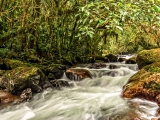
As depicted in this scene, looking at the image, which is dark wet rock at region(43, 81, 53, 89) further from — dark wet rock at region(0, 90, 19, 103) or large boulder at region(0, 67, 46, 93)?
dark wet rock at region(0, 90, 19, 103)

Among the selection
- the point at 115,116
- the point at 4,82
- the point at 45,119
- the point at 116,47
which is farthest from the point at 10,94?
the point at 116,47

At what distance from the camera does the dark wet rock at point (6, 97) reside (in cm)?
510

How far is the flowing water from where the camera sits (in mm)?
4047

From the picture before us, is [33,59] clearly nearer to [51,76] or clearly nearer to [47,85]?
[51,76]

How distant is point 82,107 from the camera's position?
4.93 meters

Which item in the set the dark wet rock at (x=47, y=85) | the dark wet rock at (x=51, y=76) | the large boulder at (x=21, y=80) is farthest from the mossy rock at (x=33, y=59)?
the large boulder at (x=21, y=80)

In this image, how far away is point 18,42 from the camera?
7836 millimetres

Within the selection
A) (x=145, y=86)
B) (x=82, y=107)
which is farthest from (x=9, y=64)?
(x=145, y=86)

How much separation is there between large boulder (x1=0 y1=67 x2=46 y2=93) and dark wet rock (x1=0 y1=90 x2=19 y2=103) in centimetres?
23

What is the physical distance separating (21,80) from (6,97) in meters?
0.64

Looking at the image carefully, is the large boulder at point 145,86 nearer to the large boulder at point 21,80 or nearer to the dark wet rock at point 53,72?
the large boulder at point 21,80

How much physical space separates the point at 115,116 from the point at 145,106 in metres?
0.72

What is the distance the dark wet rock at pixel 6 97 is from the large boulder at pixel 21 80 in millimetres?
231

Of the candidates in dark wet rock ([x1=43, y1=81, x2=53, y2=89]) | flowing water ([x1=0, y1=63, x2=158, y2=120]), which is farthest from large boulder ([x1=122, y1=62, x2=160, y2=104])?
dark wet rock ([x1=43, y1=81, x2=53, y2=89])
